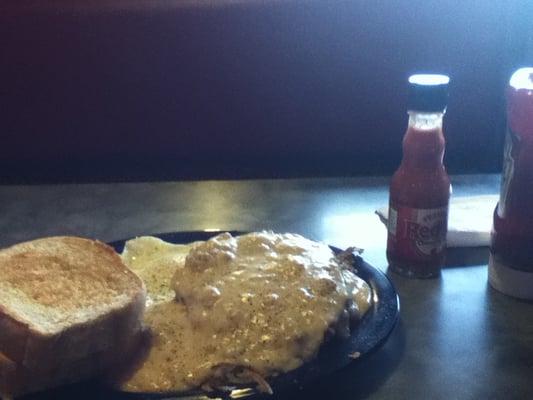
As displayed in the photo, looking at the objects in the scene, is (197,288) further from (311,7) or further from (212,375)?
(311,7)

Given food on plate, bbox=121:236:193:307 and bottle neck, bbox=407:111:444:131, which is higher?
bottle neck, bbox=407:111:444:131

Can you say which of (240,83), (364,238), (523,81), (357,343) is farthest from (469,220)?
(240,83)

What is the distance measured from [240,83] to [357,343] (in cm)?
138

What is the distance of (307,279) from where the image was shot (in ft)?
3.44

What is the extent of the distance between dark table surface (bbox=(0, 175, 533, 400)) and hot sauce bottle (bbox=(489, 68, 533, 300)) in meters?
0.04

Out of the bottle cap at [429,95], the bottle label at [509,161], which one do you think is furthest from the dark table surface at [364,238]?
the bottle cap at [429,95]

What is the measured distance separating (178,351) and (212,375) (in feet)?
0.25

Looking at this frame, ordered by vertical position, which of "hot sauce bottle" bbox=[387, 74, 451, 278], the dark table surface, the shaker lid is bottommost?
the dark table surface

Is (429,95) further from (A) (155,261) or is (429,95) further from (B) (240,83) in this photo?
(B) (240,83)

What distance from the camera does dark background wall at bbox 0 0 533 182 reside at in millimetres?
2201

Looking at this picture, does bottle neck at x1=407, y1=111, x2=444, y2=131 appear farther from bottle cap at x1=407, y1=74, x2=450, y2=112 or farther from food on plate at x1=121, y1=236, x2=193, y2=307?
food on plate at x1=121, y1=236, x2=193, y2=307

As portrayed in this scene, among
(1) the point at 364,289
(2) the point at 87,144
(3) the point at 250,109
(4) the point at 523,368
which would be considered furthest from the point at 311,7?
(4) the point at 523,368

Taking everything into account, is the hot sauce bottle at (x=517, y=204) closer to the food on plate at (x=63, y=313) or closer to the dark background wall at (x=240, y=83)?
the food on plate at (x=63, y=313)

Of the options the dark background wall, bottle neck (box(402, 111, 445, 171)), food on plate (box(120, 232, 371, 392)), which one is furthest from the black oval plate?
the dark background wall
